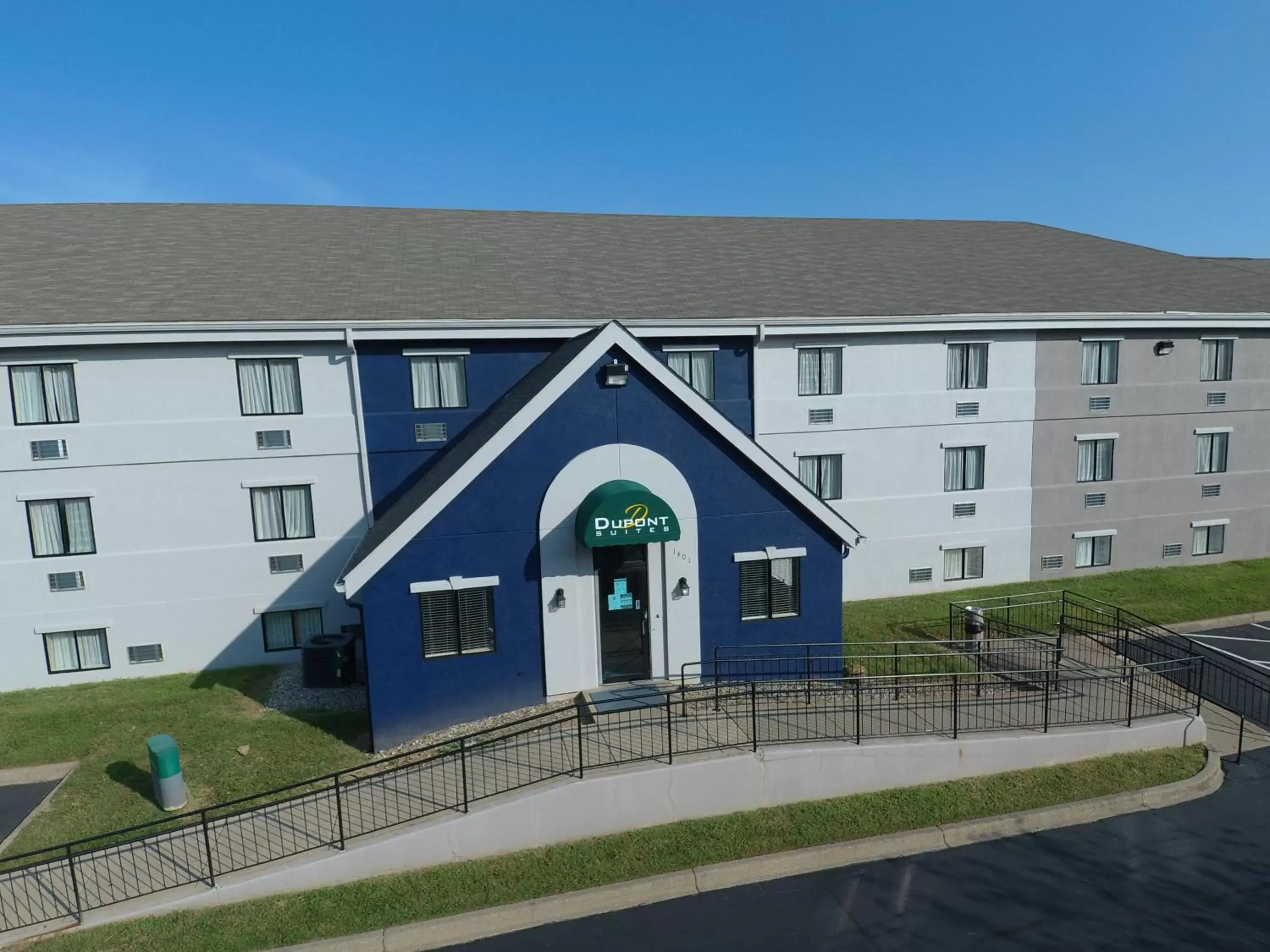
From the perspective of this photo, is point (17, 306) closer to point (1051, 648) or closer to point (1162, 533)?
point (1051, 648)

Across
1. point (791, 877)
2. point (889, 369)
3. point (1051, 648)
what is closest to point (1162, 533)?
point (889, 369)

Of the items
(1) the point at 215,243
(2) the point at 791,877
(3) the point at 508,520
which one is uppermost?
(1) the point at 215,243

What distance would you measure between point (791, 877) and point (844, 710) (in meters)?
3.54

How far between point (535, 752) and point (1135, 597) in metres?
18.2

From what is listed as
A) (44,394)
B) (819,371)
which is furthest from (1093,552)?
(44,394)

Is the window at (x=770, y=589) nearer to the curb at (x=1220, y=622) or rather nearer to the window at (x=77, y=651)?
the curb at (x=1220, y=622)

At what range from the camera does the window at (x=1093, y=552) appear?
74.0ft

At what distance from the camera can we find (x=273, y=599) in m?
17.4

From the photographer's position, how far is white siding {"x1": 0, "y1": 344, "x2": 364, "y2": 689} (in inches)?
634

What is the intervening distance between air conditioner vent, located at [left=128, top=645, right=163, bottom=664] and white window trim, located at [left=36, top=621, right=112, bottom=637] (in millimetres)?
744

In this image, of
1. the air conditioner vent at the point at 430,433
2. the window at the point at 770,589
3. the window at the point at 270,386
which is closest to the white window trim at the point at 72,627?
the window at the point at 270,386

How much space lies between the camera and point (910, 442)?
68.4 feet

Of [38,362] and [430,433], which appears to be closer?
[38,362]

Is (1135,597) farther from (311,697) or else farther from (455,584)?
(311,697)
